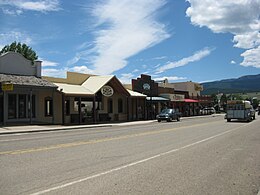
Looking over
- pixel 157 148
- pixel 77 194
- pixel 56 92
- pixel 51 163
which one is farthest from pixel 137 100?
pixel 77 194

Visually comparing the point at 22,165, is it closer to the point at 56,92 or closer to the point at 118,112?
the point at 56,92

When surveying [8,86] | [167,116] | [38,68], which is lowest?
[167,116]

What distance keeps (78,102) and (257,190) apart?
3024cm

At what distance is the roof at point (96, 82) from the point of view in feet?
123

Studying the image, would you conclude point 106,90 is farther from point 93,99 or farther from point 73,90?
point 73,90

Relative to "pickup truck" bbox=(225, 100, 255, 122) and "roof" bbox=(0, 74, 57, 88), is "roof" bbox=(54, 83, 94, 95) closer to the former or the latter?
"roof" bbox=(0, 74, 57, 88)

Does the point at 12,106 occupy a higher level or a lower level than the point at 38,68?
lower

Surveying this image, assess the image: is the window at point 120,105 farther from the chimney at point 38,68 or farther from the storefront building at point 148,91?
the chimney at point 38,68

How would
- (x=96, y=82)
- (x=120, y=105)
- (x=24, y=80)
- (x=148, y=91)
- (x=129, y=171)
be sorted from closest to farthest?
(x=129, y=171) → (x=24, y=80) → (x=96, y=82) → (x=120, y=105) → (x=148, y=91)

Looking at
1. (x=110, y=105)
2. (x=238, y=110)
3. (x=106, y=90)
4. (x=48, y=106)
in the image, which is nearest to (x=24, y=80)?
(x=48, y=106)

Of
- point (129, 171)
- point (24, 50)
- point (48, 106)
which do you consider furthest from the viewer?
point (24, 50)

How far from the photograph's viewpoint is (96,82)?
39344mm

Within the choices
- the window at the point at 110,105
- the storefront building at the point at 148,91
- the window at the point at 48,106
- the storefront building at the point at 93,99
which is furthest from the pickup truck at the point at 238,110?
the window at the point at 48,106

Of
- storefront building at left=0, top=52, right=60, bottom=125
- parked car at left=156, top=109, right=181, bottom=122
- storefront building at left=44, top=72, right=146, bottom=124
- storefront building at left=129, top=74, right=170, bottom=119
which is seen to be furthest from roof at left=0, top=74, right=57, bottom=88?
storefront building at left=129, top=74, right=170, bottom=119
